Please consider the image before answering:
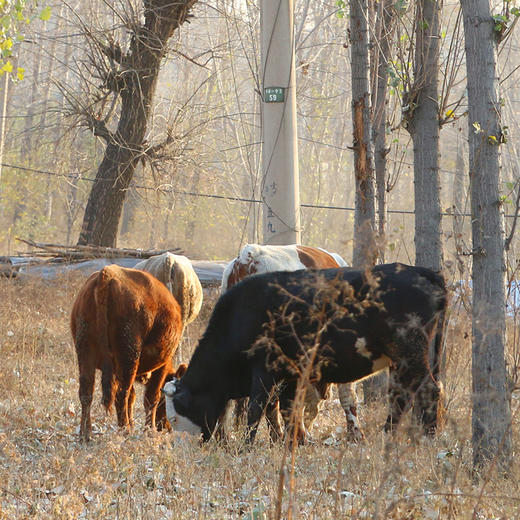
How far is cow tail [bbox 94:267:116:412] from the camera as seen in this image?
22.8ft

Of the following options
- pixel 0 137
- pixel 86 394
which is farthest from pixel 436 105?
pixel 0 137

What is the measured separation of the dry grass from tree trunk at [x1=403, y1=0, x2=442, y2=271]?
1.70m

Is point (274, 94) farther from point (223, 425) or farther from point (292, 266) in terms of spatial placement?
point (223, 425)

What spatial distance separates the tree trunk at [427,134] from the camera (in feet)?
24.8

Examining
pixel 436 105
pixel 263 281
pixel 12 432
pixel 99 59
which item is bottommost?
pixel 12 432

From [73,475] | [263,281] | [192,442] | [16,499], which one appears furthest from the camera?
[263,281]

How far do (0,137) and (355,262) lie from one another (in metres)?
25.7

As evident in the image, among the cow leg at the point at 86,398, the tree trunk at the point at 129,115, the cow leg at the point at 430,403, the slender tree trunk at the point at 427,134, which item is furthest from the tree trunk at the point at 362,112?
the tree trunk at the point at 129,115

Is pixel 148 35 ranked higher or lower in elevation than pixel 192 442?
higher

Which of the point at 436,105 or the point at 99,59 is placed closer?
the point at 436,105

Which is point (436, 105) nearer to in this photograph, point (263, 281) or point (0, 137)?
point (263, 281)

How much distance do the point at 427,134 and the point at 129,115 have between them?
9.67m

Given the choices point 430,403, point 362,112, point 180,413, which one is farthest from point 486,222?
point 362,112

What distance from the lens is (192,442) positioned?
6348mm
